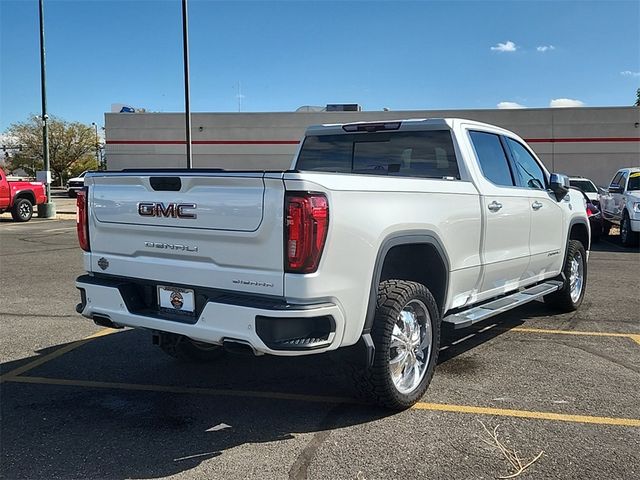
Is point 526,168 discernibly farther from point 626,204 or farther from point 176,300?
point 626,204

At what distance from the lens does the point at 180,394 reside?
14.3 ft

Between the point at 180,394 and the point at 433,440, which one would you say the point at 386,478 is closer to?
the point at 433,440

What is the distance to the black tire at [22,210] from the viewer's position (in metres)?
20.7

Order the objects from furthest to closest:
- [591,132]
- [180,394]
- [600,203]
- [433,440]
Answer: [591,132] → [600,203] → [180,394] → [433,440]

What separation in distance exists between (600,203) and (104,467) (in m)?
16.7

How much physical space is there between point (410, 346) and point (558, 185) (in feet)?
9.80

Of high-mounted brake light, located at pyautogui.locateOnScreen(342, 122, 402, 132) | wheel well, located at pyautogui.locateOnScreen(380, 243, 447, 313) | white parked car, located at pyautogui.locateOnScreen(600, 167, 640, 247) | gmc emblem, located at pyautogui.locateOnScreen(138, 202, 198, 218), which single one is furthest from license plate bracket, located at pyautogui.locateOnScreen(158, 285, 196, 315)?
white parked car, located at pyautogui.locateOnScreen(600, 167, 640, 247)

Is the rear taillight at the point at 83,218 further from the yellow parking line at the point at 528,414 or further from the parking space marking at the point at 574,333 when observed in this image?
the parking space marking at the point at 574,333

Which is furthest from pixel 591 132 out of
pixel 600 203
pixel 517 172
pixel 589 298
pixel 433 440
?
pixel 433 440

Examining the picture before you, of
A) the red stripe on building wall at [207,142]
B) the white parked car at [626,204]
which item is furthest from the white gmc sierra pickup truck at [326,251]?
the red stripe on building wall at [207,142]

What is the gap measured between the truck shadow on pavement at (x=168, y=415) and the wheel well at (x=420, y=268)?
80 centimetres

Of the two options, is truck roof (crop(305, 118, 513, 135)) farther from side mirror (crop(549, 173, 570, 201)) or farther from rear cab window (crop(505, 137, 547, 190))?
side mirror (crop(549, 173, 570, 201))

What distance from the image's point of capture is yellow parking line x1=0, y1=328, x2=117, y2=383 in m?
4.76

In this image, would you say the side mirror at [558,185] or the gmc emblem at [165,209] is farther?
the side mirror at [558,185]
